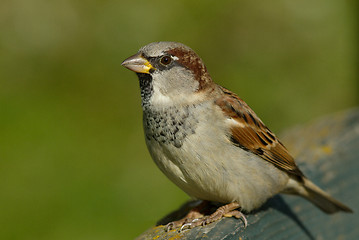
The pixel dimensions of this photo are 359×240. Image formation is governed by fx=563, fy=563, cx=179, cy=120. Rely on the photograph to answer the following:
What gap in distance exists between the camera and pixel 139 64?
198cm

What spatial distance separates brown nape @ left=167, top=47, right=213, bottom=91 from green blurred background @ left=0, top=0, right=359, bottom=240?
137cm

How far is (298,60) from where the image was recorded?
4652 mm

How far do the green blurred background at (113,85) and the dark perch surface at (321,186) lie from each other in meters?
1.20

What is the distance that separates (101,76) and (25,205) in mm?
1377

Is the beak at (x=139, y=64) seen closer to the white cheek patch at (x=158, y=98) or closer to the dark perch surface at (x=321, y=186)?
the white cheek patch at (x=158, y=98)

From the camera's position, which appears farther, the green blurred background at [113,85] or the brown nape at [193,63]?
the green blurred background at [113,85]

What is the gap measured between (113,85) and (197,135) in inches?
96.0

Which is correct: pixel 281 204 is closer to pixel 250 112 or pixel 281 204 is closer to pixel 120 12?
pixel 250 112

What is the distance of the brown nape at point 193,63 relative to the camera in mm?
2034

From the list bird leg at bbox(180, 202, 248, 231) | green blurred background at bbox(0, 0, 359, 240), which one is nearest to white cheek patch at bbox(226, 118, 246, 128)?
bird leg at bbox(180, 202, 248, 231)

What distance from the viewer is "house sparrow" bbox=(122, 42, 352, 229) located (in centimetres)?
196

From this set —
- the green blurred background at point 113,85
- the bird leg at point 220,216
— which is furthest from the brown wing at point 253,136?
the green blurred background at point 113,85

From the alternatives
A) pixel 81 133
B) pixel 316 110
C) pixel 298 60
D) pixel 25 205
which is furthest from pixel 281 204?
pixel 298 60

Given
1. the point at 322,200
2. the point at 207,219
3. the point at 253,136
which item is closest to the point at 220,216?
the point at 207,219
